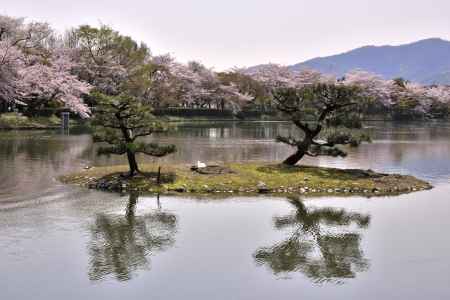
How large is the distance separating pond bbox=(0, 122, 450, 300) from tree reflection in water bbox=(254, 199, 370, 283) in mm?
35

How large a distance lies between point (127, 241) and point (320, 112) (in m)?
15.6

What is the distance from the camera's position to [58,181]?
25.8 m

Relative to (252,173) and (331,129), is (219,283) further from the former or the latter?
(331,129)

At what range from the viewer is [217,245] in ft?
52.5

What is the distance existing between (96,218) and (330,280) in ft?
28.9

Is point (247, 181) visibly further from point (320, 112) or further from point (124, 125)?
point (320, 112)

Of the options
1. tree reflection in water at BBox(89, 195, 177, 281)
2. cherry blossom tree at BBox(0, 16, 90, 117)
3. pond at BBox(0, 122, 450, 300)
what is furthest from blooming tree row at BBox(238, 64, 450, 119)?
tree reflection in water at BBox(89, 195, 177, 281)

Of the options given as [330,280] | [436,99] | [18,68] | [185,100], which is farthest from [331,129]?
[436,99]

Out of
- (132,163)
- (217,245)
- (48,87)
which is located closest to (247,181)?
(132,163)

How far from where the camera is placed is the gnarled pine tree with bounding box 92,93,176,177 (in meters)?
24.7

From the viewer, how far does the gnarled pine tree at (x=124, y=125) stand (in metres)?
24.7

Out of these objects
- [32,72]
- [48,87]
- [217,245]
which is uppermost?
[32,72]

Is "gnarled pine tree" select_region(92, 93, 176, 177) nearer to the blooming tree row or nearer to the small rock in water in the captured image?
the small rock in water

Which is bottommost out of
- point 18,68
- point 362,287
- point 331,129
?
point 362,287
